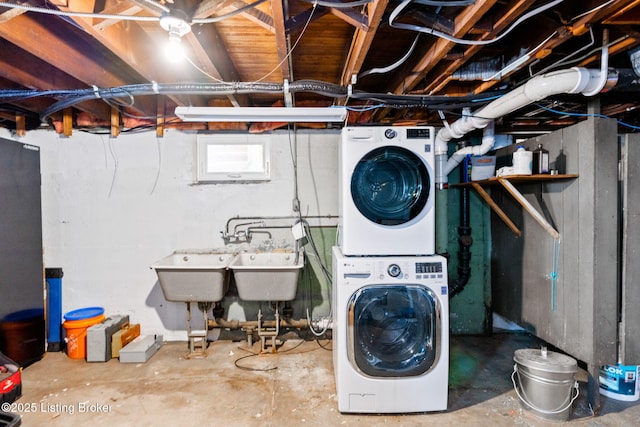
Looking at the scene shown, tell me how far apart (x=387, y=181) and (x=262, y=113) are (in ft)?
3.45

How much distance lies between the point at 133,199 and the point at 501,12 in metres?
3.29

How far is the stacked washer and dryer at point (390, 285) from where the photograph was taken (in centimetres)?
203

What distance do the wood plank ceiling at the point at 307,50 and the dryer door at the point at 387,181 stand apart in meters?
0.49

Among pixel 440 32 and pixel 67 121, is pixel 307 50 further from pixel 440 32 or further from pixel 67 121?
pixel 67 121

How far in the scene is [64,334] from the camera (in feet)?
10.1

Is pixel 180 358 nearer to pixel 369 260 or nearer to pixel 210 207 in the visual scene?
pixel 210 207

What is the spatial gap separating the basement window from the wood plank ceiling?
0.38 metres

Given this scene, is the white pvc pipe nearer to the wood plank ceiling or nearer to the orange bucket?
the wood plank ceiling

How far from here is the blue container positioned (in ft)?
9.94

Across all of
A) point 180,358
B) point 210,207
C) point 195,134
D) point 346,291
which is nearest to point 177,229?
point 210,207

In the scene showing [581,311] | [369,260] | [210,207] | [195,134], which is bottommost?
[581,311]

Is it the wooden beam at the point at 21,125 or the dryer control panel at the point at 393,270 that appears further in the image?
the wooden beam at the point at 21,125

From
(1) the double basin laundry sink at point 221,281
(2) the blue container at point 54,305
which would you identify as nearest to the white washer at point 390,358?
(1) the double basin laundry sink at point 221,281

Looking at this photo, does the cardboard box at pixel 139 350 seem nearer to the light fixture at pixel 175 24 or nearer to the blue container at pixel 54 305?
the blue container at pixel 54 305
